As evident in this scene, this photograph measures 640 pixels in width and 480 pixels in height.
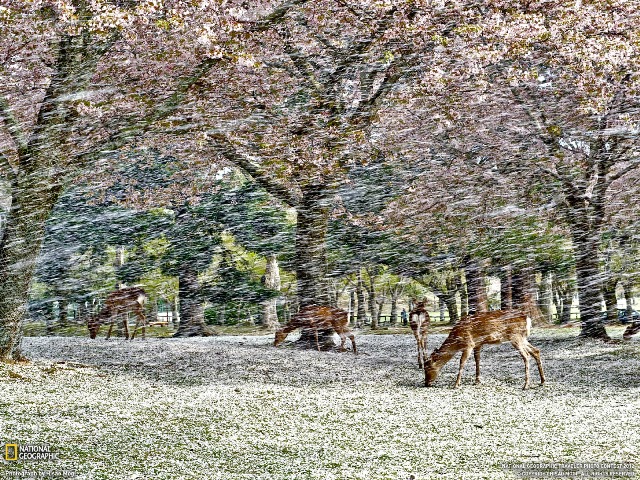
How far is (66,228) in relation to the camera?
22.7 metres

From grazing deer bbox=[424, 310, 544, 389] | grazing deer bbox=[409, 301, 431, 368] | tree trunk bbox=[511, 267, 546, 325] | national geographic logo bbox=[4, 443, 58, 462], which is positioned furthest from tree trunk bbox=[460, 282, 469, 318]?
national geographic logo bbox=[4, 443, 58, 462]

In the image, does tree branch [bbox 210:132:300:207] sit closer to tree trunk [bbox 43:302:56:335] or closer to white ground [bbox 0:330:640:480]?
white ground [bbox 0:330:640:480]

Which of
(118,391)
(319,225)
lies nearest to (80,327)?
(319,225)

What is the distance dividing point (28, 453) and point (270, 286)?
16.0 meters

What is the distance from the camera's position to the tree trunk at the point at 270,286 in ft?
74.0

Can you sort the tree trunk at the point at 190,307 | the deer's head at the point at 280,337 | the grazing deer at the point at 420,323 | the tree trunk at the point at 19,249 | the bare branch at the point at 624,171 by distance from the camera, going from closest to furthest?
the tree trunk at the point at 19,249, the grazing deer at the point at 420,323, the deer's head at the point at 280,337, the bare branch at the point at 624,171, the tree trunk at the point at 190,307

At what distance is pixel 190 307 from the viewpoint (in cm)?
2166

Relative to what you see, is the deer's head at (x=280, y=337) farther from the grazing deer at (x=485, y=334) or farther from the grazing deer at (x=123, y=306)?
the grazing deer at (x=485, y=334)

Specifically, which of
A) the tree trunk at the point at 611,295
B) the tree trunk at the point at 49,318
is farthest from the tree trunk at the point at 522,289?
the tree trunk at the point at 49,318

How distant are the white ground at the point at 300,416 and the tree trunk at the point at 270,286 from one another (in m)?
8.64

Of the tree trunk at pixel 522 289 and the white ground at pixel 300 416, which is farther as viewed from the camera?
the tree trunk at pixel 522 289

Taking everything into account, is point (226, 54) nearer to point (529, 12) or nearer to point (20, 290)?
point (20, 290)

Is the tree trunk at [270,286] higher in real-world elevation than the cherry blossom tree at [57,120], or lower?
lower

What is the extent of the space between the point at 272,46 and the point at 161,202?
22.0ft
